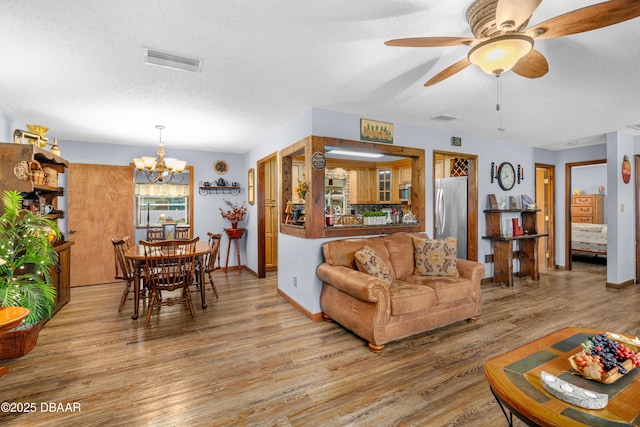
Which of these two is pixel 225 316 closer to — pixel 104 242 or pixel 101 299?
pixel 101 299

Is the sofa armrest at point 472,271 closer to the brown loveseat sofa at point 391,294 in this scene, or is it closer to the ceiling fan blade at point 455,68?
the brown loveseat sofa at point 391,294

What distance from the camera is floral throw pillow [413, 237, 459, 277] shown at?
11.5ft

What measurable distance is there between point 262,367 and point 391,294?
4.21 ft

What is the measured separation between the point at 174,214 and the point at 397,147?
5.68 meters

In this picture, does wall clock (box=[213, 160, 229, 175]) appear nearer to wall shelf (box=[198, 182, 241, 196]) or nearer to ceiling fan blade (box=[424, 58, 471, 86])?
wall shelf (box=[198, 182, 241, 196])

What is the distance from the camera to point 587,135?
5.02 metres

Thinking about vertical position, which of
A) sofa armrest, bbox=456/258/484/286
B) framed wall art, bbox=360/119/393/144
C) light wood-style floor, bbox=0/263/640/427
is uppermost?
framed wall art, bbox=360/119/393/144

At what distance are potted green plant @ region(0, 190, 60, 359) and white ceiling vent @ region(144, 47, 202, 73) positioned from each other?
174 cm

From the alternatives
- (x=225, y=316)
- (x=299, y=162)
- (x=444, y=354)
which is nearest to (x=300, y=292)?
(x=225, y=316)

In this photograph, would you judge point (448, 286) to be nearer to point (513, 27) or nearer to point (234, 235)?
point (513, 27)

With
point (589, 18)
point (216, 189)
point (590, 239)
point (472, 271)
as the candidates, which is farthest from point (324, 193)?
point (590, 239)

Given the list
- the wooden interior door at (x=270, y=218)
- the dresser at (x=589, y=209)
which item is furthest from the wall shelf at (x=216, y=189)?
the dresser at (x=589, y=209)

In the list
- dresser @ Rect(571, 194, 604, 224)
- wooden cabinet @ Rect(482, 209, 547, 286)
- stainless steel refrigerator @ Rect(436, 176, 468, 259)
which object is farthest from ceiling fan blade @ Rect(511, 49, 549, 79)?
dresser @ Rect(571, 194, 604, 224)

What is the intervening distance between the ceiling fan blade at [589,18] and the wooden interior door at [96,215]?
598cm
